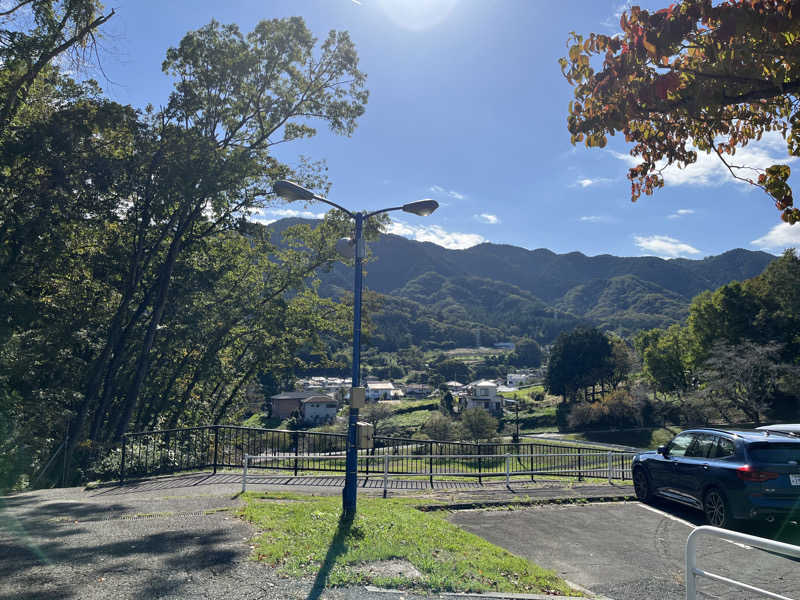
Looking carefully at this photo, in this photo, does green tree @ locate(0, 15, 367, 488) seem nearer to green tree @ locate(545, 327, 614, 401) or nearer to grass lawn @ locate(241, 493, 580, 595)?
grass lawn @ locate(241, 493, 580, 595)

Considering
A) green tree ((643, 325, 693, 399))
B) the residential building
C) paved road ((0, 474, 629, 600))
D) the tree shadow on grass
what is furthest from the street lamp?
the residential building

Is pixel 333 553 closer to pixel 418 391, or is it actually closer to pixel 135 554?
pixel 135 554

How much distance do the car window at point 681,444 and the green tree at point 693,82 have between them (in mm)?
6078

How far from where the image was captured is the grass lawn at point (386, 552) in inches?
217

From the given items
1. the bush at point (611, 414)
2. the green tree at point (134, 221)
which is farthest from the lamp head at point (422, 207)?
the bush at point (611, 414)

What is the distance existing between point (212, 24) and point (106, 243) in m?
8.91

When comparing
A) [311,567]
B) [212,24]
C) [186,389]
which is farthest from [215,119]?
[311,567]

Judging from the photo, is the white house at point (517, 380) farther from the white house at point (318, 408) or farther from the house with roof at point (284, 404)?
the house with roof at point (284, 404)

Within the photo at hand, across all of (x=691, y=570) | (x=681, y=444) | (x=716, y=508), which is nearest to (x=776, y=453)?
(x=716, y=508)

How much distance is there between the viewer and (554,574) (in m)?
6.21

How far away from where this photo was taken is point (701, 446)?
899 cm

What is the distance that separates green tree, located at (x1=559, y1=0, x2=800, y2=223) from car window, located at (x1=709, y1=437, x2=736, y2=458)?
4906mm

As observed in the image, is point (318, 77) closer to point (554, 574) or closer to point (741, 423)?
point (554, 574)

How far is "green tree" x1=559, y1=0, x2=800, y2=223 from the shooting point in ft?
13.0
